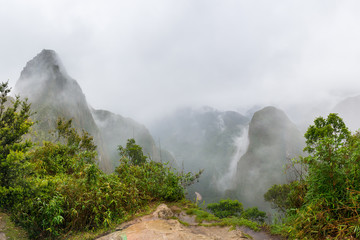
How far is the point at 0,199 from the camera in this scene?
431 centimetres

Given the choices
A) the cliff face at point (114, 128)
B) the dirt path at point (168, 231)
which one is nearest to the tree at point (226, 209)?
the dirt path at point (168, 231)

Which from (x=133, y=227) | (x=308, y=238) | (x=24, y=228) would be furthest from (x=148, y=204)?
(x=308, y=238)

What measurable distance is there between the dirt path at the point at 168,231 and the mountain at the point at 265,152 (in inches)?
3710

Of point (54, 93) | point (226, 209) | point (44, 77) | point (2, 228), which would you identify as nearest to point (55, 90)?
point (54, 93)

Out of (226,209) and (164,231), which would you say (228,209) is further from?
(164,231)

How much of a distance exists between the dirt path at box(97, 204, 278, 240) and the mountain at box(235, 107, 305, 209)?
309 ft

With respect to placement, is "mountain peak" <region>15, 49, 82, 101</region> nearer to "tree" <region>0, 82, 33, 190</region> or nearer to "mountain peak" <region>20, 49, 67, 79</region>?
"mountain peak" <region>20, 49, 67, 79</region>

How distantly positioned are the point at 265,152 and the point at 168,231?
4640 inches

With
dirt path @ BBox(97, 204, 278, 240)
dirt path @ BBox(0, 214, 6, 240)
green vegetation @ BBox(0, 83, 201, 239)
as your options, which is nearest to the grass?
dirt path @ BBox(0, 214, 6, 240)

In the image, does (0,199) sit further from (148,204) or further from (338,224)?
(338,224)

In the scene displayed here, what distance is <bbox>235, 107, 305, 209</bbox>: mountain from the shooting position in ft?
312

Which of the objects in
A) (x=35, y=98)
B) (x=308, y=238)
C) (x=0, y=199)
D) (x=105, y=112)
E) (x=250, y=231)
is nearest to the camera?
(x=308, y=238)

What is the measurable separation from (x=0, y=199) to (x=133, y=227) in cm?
303

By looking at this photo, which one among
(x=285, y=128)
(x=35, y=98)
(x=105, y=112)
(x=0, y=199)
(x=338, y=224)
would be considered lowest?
(x=338, y=224)
